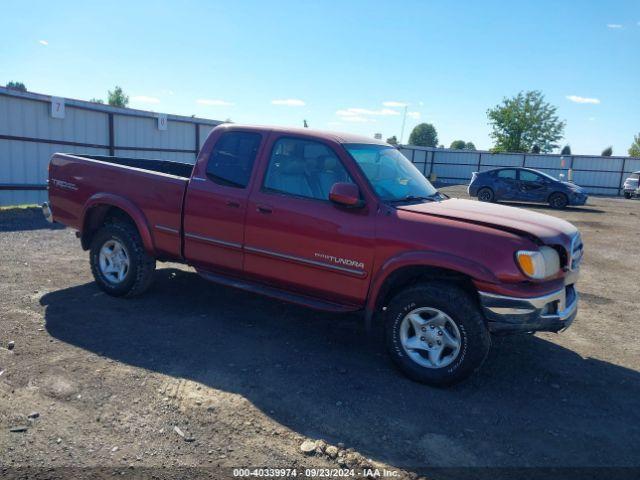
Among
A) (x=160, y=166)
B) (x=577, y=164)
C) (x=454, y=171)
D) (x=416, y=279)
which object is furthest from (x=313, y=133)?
(x=454, y=171)

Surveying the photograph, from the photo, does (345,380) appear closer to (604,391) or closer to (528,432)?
(528,432)

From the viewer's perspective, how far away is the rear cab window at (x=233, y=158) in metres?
4.93

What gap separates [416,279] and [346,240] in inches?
26.9

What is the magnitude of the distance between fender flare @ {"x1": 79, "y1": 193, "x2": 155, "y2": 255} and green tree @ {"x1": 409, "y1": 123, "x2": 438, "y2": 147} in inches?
4380

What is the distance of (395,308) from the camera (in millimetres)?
4113

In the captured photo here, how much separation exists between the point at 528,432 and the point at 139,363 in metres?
→ 3.02

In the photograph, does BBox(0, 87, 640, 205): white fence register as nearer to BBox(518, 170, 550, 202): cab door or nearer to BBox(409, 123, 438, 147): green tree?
BBox(518, 170, 550, 202): cab door

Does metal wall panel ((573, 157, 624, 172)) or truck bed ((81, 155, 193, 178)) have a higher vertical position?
metal wall panel ((573, 157, 624, 172))

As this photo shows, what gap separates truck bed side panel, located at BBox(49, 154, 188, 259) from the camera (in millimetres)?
5223

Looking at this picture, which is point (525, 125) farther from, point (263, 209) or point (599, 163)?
point (263, 209)

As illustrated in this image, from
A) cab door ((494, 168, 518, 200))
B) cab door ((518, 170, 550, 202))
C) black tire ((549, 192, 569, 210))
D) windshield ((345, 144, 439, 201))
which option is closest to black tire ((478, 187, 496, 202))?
cab door ((494, 168, 518, 200))

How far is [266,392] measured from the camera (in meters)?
3.78

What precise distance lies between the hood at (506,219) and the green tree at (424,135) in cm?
11147

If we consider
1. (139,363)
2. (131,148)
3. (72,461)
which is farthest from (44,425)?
(131,148)
